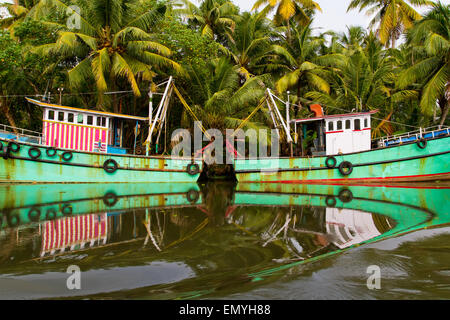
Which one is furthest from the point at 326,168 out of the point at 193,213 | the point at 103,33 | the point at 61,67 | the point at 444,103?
the point at 61,67

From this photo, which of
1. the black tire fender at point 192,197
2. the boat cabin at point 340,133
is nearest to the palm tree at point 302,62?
the boat cabin at point 340,133

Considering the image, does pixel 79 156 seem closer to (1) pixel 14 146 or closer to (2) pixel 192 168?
(1) pixel 14 146

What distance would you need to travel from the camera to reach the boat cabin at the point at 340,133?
1644cm

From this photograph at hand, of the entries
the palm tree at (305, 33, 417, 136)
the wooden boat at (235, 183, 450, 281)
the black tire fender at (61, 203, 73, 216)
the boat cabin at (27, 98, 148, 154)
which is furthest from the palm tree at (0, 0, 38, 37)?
the wooden boat at (235, 183, 450, 281)

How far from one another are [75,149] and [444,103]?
22944 millimetres

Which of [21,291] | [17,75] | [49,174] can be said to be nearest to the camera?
[21,291]

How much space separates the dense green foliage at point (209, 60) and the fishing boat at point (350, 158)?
244 cm

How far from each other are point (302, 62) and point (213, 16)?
8.07 metres

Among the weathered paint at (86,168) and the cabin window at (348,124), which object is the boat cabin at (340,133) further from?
the weathered paint at (86,168)

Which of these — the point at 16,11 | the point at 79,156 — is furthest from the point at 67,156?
the point at 16,11

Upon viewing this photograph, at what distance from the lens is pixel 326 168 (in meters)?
16.1

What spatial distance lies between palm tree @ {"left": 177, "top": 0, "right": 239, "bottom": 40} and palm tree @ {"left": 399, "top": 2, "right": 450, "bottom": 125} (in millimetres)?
12507
